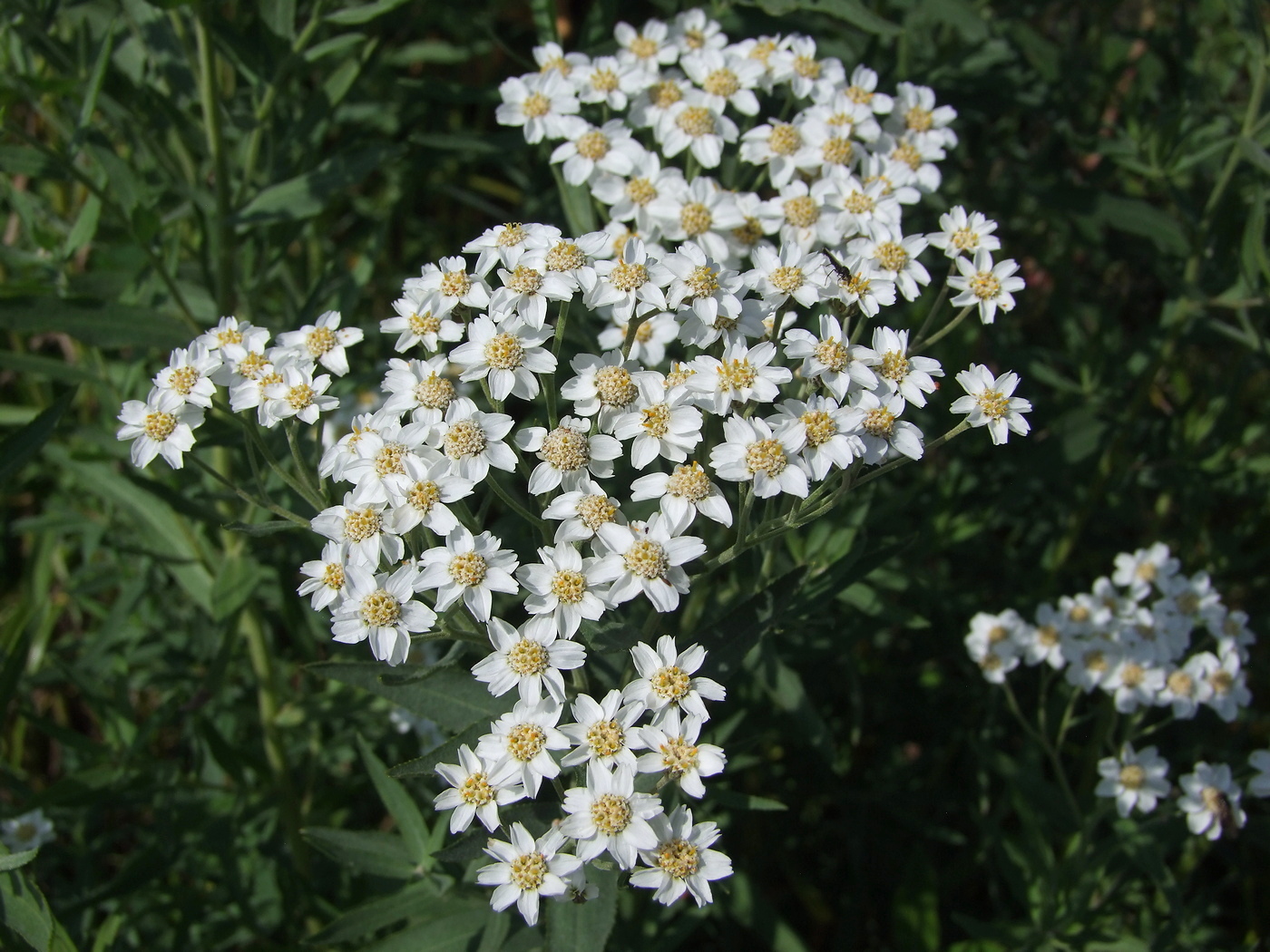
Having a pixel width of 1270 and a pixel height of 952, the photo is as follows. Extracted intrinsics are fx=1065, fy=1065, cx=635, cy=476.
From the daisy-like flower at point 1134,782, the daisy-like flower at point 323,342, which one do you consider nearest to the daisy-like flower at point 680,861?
the daisy-like flower at point 323,342

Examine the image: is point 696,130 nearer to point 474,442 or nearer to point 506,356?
point 506,356

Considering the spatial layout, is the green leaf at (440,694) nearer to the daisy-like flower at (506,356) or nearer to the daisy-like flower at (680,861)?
the daisy-like flower at (680,861)

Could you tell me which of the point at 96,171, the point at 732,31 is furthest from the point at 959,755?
the point at 96,171

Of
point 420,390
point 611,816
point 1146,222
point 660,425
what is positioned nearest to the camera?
point 611,816

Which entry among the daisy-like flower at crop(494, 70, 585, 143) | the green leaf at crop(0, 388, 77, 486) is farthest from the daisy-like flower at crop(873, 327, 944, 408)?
the green leaf at crop(0, 388, 77, 486)

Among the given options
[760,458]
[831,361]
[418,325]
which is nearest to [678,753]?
[760,458]

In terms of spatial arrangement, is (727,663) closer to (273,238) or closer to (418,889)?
(418,889)
